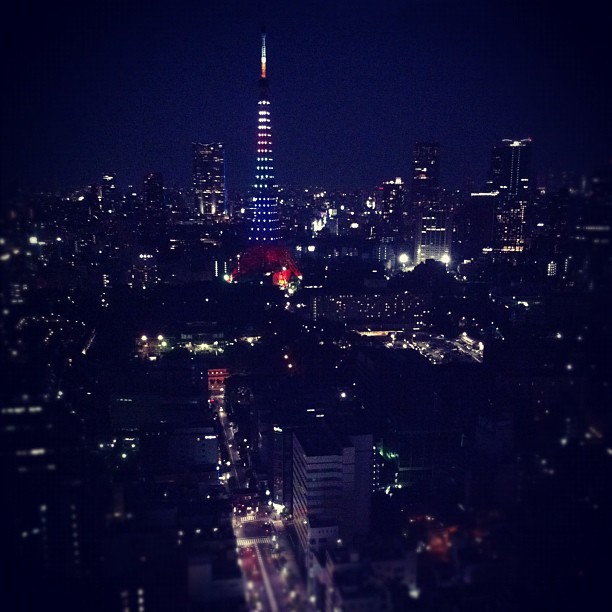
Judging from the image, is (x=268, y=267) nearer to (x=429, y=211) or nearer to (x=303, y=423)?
(x=429, y=211)

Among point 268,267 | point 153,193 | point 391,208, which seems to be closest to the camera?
point 153,193

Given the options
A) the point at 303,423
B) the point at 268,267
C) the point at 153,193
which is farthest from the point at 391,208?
the point at 303,423

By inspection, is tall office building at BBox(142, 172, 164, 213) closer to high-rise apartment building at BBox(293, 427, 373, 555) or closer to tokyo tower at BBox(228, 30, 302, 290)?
tokyo tower at BBox(228, 30, 302, 290)

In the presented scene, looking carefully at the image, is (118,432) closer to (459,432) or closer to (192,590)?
(192,590)

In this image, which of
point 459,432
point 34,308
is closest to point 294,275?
point 459,432

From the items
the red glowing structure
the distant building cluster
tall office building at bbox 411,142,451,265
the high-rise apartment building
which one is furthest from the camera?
tall office building at bbox 411,142,451,265

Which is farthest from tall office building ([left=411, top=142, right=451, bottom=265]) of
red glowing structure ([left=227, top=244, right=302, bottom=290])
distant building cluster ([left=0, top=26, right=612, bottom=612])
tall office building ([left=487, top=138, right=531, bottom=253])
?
red glowing structure ([left=227, top=244, right=302, bottom=290])

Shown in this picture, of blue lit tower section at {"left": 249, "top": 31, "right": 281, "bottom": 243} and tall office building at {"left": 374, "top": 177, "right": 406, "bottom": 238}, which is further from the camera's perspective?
tall office building at {"left": 374, "top": 177, "right": 406, "bottom": 238}
